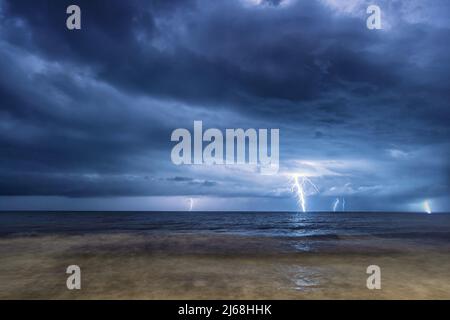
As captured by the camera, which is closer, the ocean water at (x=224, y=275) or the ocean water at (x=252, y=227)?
the ocean water at (x=224, y=275)

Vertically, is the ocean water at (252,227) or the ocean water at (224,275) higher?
the ocean water at (224,275)

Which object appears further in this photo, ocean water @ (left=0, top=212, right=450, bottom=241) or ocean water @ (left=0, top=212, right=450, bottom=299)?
ocean water @ (left=0, top=212, right=450, bottom=241)

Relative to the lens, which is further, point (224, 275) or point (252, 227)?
point (252, 227)

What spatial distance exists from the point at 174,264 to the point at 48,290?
22.0 feet

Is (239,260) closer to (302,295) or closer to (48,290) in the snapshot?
(302,295)

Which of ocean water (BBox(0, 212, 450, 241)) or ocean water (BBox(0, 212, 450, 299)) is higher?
ocean water (BBox(0, 212, 450, 299))

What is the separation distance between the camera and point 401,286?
1144cm

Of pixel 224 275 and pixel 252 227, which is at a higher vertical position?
pixel 224 275
